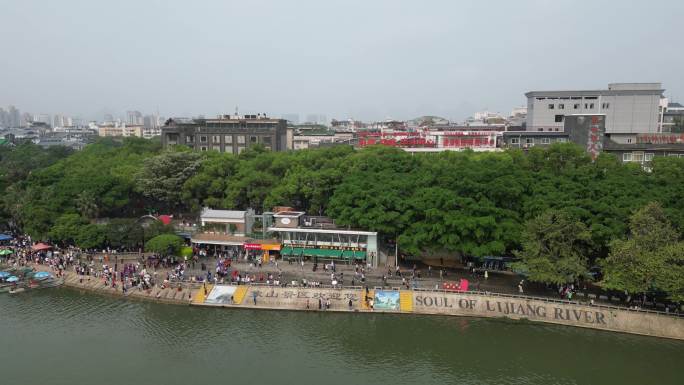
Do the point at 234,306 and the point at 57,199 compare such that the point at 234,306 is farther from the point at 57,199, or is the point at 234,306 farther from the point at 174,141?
the point at 174,141

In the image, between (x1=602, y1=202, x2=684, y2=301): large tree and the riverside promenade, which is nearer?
(x1=602, y1=202, x2=684, y2=301): large tree

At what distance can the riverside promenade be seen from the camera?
2889 centimetres

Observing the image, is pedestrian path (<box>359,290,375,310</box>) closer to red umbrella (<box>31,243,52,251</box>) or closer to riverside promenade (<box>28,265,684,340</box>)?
riverside promenade (<box>28,265,684,340</box>)

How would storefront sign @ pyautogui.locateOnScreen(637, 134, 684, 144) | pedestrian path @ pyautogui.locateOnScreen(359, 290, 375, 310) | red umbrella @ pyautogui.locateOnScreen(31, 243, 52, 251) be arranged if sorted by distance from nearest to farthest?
pedestrian path @ pyautogui.locateOnScreen(359, 290, 375, 310) < red umbrella @ pyautogui.locateOnScreen(31, 243, 52, 251) < storefront sign @ pyautogui.locateOnScreen(637, 134, 684, 144)

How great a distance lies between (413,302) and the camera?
105 feet

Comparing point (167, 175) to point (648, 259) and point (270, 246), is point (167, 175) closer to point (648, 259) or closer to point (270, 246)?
point (270, 246)

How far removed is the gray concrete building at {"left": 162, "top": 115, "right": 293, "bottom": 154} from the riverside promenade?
37832 mm

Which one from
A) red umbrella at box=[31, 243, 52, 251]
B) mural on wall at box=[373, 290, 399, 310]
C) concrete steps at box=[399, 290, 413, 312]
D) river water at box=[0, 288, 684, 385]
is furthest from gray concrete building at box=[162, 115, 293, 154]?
concrete steps at box=[399, 290, 413, 312]

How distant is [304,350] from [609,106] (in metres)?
61.2

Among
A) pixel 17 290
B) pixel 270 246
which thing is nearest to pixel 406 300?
pixel 270 246

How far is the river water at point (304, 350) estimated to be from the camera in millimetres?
24719

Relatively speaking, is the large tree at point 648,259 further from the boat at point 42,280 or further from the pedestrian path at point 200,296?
the boat at point 42,280

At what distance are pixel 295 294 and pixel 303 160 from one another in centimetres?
1919

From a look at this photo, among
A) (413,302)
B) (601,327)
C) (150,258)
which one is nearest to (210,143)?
(150,258)
